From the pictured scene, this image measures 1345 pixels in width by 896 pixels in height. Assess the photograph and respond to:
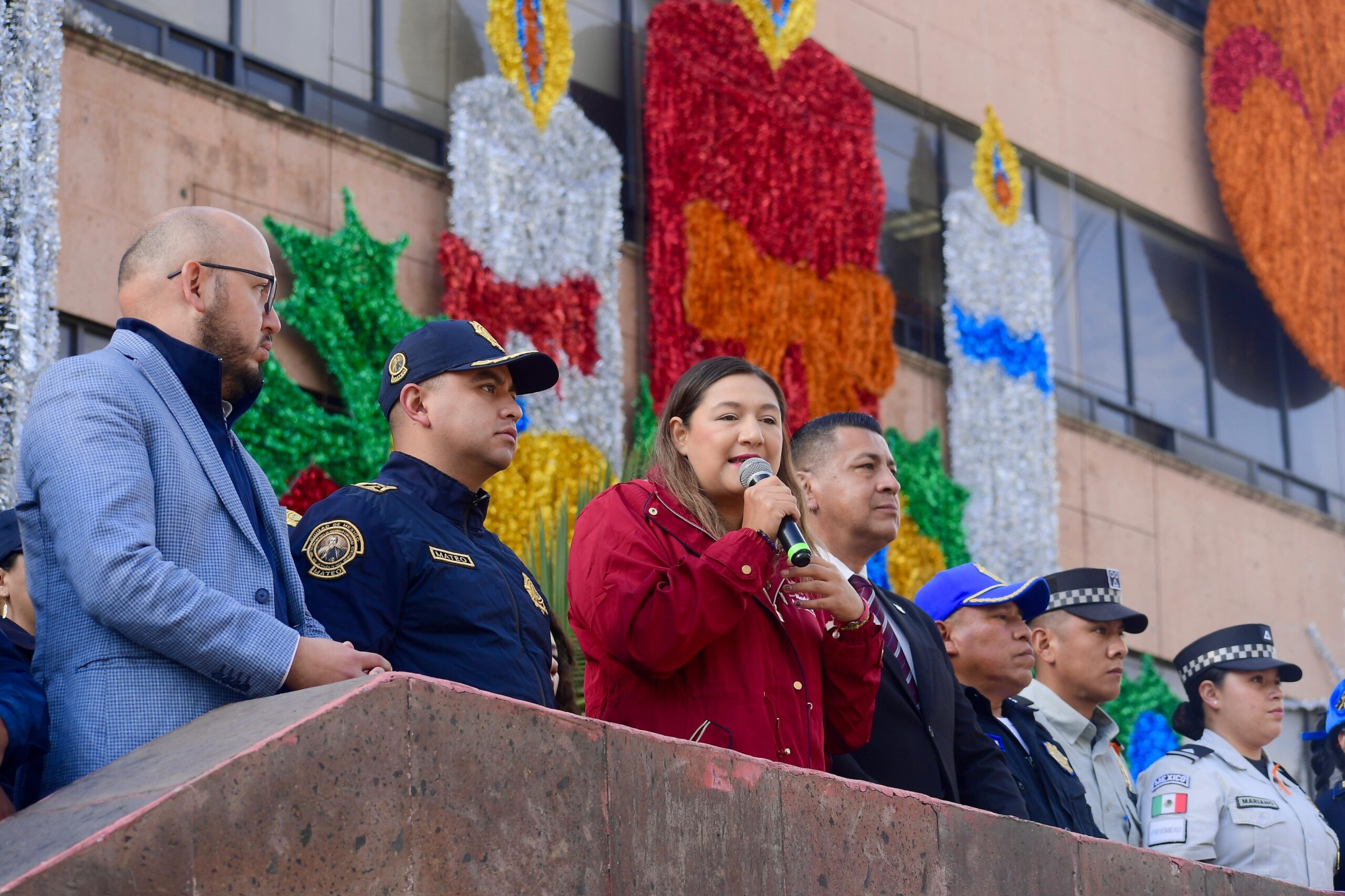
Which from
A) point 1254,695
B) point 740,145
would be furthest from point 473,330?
point 740,145

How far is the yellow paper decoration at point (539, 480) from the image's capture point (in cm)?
936

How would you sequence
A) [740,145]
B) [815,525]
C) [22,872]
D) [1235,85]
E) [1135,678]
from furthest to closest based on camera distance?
1. [1235,85]
2. [1135,678]
3. [740,145]
4. [815,525]
5. [22,872]

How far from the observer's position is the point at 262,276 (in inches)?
122

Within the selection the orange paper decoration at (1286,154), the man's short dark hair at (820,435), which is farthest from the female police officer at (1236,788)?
the orange paper decoration at (1286,154)

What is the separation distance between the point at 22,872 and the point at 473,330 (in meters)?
1.87

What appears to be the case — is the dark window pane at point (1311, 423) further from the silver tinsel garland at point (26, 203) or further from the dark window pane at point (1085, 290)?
the silver tinsel garland at point (26, 203)

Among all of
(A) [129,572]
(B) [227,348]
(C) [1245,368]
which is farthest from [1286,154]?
(A) [129,572]

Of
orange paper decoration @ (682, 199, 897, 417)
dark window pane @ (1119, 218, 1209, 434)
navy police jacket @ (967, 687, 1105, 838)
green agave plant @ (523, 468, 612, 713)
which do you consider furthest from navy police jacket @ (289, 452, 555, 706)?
dark window pane @ (1119, 218, 1209, 434)

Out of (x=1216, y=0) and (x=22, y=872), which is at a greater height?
(x=1216, y=0)

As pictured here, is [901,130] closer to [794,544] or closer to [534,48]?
[534,48]

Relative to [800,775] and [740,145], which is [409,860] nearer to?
[800,775]

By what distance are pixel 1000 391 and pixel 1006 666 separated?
8.25 meters

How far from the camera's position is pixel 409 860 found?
229 centimetres

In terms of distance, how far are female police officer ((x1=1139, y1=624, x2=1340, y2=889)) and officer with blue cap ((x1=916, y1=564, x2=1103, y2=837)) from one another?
329 mm
